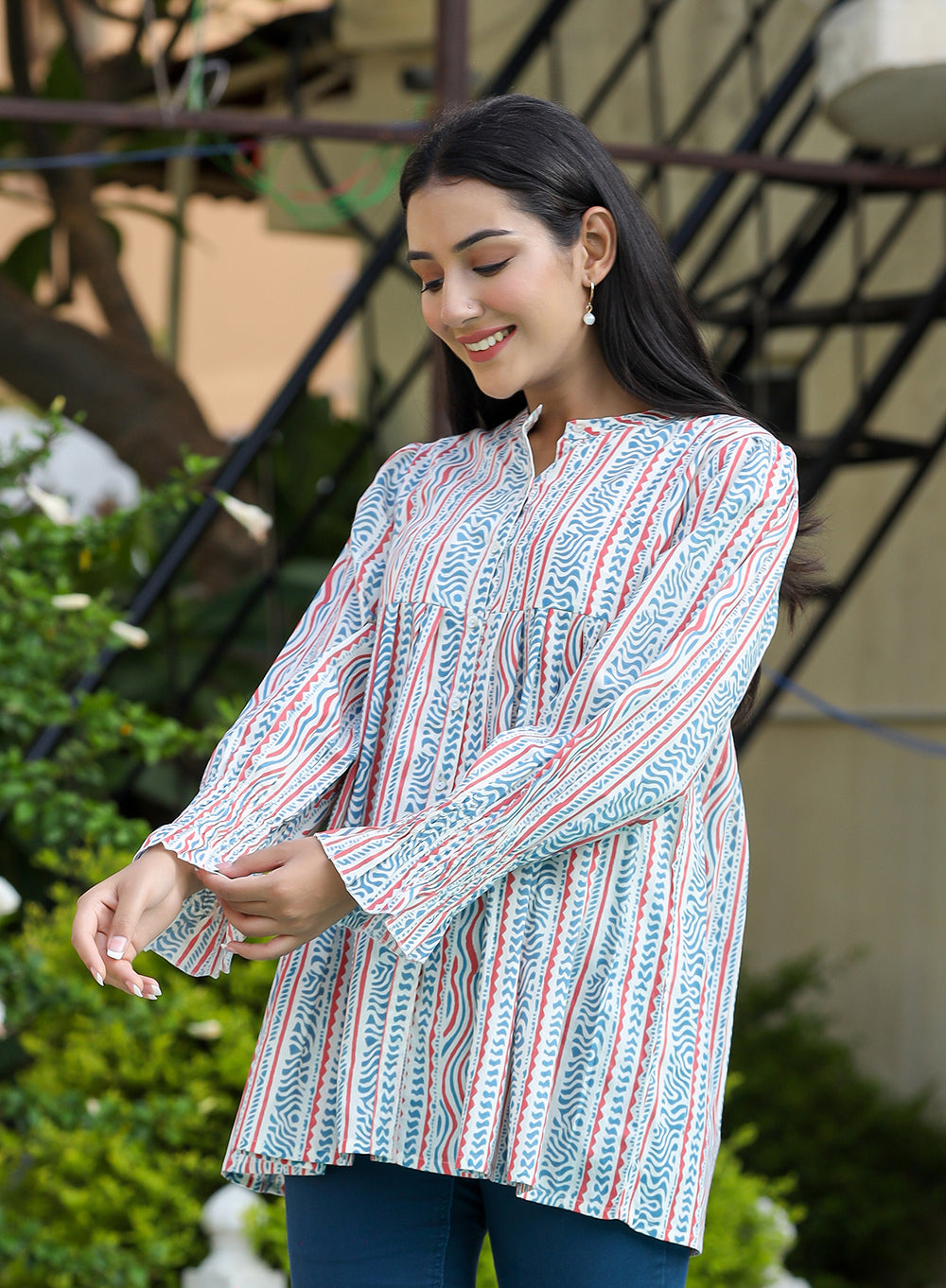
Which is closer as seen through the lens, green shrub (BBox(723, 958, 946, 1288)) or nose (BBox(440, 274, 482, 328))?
nose (BBox(440, 274, 482, 328))

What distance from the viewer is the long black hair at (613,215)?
122cm

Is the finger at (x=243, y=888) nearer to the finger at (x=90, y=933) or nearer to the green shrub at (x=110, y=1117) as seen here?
the finger at (x=90, y=933)

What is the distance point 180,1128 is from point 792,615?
1646 millimetres

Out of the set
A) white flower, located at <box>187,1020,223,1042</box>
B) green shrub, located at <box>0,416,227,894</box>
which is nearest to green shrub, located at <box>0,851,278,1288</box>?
white flower, located at <box>187,1020,223,1042</box>

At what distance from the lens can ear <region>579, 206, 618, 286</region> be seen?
Answer: 4.15 ft

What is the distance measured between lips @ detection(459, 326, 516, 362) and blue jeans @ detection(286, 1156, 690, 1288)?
2.05 feet

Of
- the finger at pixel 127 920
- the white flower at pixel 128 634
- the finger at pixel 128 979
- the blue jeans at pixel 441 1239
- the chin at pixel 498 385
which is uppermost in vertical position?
the chin at pixel 498 385

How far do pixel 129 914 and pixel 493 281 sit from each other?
0.54 meters

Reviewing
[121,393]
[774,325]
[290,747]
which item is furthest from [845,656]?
[290,747]

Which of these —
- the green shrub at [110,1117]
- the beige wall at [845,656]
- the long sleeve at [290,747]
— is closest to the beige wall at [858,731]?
the beige wall at [845,656]

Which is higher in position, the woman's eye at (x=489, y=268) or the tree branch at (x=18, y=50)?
the tree branch at (x=18, y=50)

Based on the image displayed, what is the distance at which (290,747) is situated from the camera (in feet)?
4.01

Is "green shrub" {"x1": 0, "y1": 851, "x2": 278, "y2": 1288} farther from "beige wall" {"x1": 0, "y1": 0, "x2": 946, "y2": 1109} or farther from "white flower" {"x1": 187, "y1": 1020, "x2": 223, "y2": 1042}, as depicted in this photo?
"beige wall" {"x1": 0, "y1": 0, "x2": 946, "y2": 1109}

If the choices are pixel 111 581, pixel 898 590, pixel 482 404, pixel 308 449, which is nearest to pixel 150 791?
pixel 111 581
